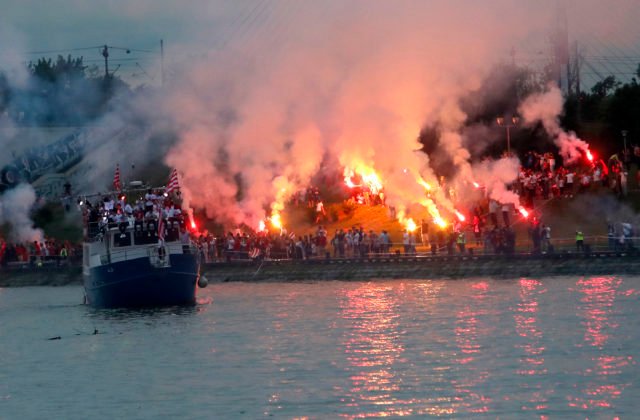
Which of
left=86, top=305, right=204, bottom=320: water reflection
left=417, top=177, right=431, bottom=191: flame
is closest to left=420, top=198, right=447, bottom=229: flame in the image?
left=417, top=177, right=431, bottom=191: flame

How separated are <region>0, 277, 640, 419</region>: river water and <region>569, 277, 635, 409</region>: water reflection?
8cm

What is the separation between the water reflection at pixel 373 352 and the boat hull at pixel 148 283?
775 cm

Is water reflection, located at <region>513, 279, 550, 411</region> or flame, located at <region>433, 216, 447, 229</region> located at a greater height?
flame, located at <region>433, 216, 447, 229</region>

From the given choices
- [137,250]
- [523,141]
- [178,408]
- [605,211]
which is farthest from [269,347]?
[523,141]

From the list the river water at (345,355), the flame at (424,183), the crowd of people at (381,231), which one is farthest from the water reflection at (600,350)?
the flame at (424,183)

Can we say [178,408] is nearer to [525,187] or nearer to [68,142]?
[525,187]

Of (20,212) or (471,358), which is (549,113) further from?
(471,358)

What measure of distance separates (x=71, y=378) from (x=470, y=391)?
13.8m

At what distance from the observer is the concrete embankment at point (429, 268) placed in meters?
72.2

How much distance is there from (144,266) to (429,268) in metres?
16.6

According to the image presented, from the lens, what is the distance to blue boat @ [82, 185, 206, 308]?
223ft

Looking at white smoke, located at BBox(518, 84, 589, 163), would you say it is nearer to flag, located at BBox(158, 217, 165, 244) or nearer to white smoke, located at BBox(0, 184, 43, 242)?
flag, located at BBox(158, 217, 165, 244)

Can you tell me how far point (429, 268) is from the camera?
3022 inches

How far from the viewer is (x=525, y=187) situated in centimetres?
8250
